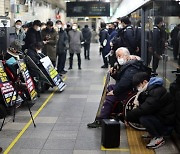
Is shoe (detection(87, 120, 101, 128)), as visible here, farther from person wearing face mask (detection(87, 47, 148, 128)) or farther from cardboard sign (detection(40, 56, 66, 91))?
cardboard sign (detection(40, 56, 66, 91))

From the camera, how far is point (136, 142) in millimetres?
4793

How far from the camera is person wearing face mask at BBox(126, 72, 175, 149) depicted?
172 inches

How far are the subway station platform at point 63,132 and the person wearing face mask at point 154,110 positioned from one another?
208 mm

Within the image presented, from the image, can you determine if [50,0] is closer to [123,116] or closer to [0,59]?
[0,59]

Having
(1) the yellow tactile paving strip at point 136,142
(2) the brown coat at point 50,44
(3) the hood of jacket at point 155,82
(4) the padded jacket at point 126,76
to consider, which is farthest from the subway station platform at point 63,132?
(2) the brown coat at point 50,44

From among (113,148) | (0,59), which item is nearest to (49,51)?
(0,59)

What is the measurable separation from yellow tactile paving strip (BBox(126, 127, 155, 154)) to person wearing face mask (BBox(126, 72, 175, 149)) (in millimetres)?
105

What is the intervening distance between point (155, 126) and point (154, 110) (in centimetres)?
22

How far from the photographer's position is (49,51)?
9938 millimetres

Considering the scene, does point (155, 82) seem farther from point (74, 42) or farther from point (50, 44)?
point (74, 42)

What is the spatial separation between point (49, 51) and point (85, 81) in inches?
52.2

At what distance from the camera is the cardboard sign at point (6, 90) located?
5898 millimetres

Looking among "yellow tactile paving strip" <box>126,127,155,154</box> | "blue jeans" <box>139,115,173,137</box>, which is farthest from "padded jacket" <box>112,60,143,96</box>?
"blue jeans" <box>139,115,173,137</box>

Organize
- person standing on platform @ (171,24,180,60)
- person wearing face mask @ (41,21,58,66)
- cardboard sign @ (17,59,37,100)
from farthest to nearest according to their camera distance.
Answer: person wearing face mask @ (41,21,58,66)
cardboard sign @ (17,59,37,100)
person standing on platform @ (171,24,180,60)
